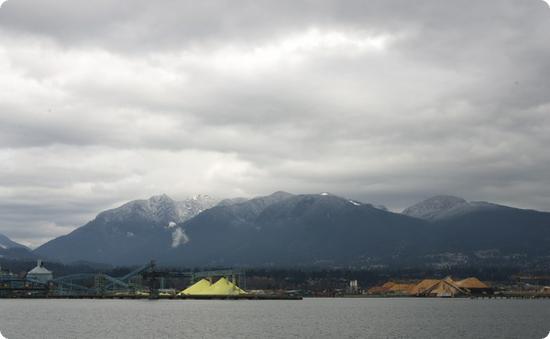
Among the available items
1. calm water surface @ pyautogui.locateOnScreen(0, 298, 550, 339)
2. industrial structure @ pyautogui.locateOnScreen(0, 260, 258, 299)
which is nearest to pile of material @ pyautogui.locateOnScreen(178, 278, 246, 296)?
industrial structure @ pyautogui.locateOnScreen(0, 260, 258, 299)

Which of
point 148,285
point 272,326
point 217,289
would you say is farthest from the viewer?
point 148,285

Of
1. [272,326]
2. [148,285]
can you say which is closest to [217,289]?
[148,285]

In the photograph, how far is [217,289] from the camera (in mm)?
175875

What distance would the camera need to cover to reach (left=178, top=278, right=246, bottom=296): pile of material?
17400 centimetres

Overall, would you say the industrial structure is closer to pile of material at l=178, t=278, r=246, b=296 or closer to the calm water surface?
pile of material at l=178, t=278, r=246, b=296

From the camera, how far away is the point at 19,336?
67.4 m

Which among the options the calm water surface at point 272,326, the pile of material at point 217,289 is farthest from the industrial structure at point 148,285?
the calm water surface at point 272,326

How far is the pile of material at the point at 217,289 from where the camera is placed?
174m

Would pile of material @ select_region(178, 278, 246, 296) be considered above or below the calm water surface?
above

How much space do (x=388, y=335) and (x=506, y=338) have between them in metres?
10.6

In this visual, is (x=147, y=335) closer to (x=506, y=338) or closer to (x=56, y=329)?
(x=56, y=329)

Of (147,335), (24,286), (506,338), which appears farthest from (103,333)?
(24,286)

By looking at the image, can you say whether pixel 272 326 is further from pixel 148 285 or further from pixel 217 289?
pixel 148 285

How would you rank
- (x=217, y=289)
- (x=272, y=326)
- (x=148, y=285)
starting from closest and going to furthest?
(x=272, y=326) < (x=217, y=289) < (x=148, y=285)
